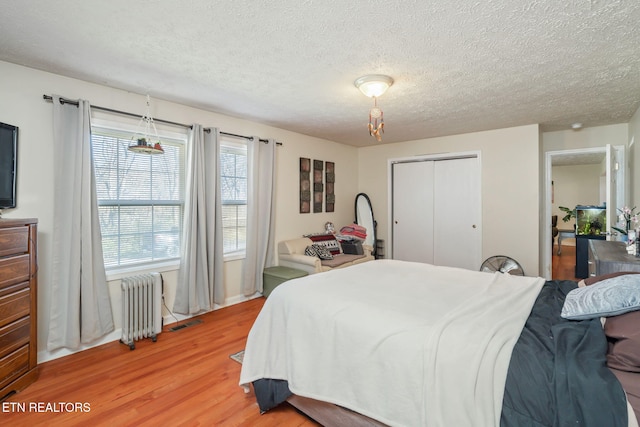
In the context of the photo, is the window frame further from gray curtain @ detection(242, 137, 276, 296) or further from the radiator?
the radiator

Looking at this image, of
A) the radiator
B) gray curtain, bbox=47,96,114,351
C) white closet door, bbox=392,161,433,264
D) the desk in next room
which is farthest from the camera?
white closet door, bbox=392,161,433,264

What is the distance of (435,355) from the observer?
1.30 metres

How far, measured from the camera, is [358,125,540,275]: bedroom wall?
165 inches

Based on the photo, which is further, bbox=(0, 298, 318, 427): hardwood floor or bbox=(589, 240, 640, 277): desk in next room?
bbox=(589, 240, 640, 277): desk in next room

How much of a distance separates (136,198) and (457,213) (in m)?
4.33

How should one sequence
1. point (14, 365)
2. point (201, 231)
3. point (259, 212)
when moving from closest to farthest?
point (14, 365)
point (201, 231)
point (259, 212)

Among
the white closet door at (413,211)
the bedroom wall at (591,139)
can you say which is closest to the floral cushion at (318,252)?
the white closet door at (413,211)

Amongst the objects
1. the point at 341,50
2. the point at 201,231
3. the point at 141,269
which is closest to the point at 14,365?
the point at 141,269

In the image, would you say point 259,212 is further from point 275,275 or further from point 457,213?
point 457,213

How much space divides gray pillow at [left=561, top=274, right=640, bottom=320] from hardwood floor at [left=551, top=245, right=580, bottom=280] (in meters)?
4.43

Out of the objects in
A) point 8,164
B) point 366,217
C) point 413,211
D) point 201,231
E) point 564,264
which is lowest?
point 564,264

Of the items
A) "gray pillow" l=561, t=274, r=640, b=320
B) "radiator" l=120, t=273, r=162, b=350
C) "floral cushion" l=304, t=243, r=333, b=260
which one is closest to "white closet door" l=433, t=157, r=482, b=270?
"floral cushion" l=304, t=243, r=333, b=260

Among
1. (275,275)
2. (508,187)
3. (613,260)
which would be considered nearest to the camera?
(613,260)

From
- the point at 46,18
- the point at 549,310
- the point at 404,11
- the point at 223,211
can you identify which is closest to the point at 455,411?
the point at 549,310
